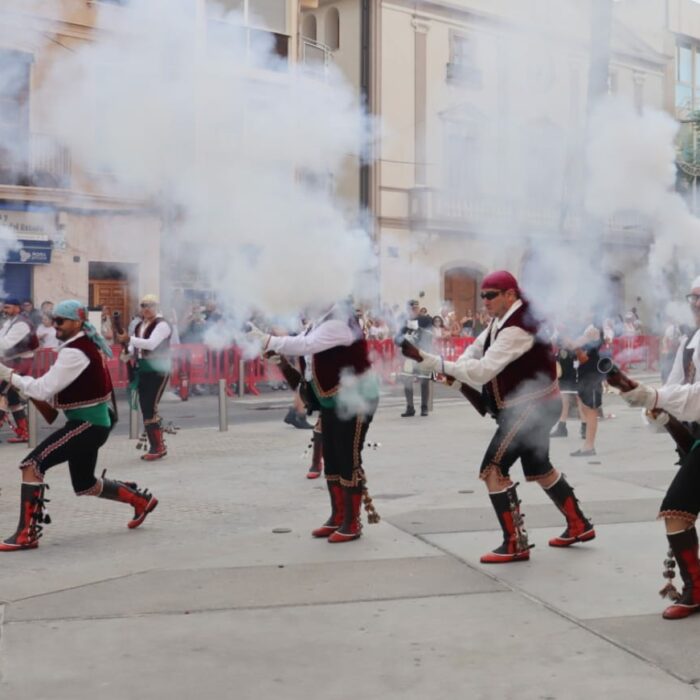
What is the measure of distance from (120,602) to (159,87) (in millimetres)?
5114

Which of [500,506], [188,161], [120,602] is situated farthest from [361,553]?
[188,161]

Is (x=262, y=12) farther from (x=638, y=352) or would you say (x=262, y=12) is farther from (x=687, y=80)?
(x=638, y=352)

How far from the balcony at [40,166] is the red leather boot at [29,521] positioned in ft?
14.2

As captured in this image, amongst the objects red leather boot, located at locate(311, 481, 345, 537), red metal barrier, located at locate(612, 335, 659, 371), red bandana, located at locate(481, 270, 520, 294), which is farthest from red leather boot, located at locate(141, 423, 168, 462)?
red metal barrier, located at locate(612, 335, 659, 371)

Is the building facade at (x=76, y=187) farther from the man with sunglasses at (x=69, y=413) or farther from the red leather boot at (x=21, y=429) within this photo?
the man with sunglasses at (x=69, y=413)

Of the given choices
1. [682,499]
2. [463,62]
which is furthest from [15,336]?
[682,499]

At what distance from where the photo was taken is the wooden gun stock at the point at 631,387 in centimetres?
532

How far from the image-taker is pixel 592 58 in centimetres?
1141

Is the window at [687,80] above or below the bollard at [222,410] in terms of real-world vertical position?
above

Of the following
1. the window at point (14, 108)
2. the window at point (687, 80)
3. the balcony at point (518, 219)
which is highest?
the window at point (687, 80)

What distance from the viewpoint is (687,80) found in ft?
43.5

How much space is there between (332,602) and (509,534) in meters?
1.36

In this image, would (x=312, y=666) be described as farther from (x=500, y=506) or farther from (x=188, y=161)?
(x=188, y=161)

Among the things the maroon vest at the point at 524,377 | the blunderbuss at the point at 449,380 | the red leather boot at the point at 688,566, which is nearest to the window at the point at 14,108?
the blunderbuss at the point at 449,380
